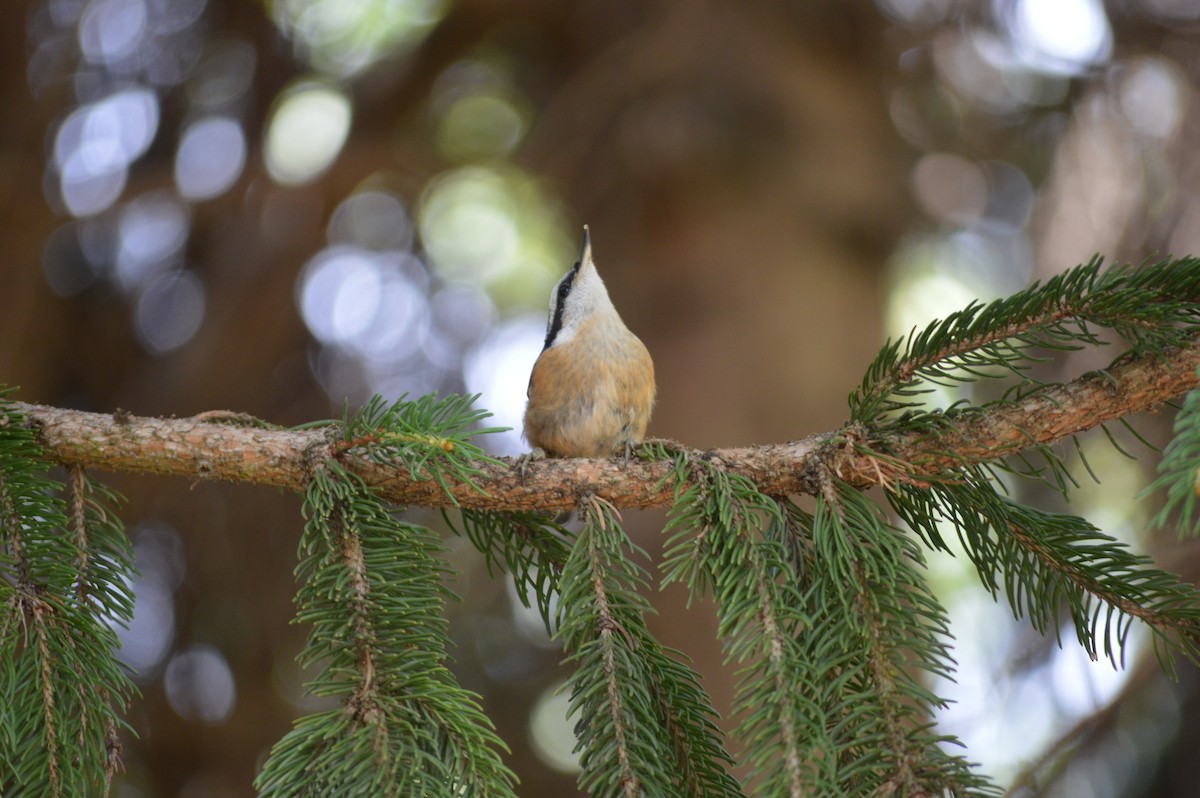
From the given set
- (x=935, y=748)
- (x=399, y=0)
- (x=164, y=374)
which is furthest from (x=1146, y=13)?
(x=164, y=374)

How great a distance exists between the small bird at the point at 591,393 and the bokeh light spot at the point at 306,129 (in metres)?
1.92

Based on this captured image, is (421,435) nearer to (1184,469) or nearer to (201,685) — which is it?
(1184,469)

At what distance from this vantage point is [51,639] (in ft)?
4.73

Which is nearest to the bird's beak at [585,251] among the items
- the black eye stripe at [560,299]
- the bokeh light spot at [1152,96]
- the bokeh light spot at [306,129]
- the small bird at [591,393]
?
the black eye stripe at [560,299]

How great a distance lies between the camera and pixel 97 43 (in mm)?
4164

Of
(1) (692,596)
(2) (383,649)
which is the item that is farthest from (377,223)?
(1) (692,596)

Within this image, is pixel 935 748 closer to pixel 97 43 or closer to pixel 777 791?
pixel 777 791

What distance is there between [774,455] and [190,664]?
3.28m

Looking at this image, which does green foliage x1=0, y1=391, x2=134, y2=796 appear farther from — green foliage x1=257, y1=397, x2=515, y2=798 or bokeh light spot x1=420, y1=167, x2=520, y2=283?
bokeh light spot x1=420, y1=167, x2=520, y2=283

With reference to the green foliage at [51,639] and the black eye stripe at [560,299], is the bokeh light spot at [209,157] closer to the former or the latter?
the black eye stripe at [560,299]

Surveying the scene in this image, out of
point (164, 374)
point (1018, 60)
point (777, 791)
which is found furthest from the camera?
point (1018, 60)

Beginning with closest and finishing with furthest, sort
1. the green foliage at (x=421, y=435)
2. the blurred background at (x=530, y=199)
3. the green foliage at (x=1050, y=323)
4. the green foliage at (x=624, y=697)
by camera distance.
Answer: the green foliage at (x=624, y=697) → the green foliage at (x=1050, y=323) → the green foliage at (x=421, y=435) → the blurred background at (x=530, y=199)

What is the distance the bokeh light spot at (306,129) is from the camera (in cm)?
431

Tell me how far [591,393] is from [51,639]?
1603 mm
